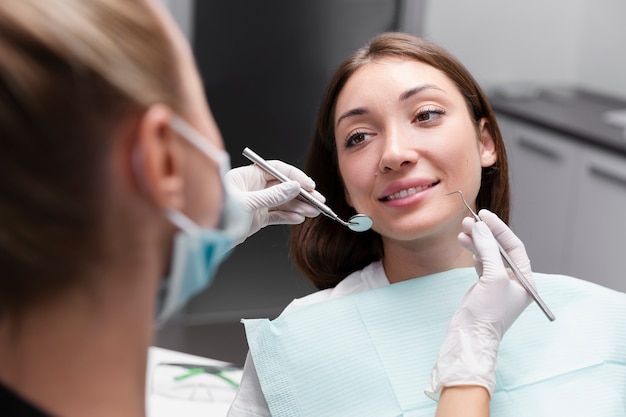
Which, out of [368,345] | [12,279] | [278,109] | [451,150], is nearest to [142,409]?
[12,279]

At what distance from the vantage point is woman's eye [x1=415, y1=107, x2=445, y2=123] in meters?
1.53

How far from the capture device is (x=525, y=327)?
59.2 inches

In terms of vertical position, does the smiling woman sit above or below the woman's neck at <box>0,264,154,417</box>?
below

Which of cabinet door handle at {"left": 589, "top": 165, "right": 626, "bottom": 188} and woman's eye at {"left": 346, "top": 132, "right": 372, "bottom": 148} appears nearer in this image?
woman's eye at {"left": 346, "top": 132, "right": 372, "bottom": 148}

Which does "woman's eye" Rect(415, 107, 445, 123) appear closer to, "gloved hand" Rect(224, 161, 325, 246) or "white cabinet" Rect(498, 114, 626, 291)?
"gloved hand" Rect(224, 161, 325, 246)

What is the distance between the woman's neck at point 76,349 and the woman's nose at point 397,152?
0.79 m

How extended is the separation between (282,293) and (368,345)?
6.95 ft

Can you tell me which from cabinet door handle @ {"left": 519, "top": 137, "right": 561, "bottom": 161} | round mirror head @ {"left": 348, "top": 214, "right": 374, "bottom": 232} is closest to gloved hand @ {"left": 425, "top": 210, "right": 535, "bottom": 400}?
round mirror head @ {"left": 348, "top": 214, "right": 374, "bottom": 232}

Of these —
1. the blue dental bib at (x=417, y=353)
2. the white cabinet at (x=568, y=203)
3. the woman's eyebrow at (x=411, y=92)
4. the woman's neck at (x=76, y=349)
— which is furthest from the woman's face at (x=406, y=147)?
the white cabinet at (x=568, y=203)

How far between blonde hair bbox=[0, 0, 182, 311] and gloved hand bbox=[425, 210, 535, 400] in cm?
73

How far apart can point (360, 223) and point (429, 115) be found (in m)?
0.23

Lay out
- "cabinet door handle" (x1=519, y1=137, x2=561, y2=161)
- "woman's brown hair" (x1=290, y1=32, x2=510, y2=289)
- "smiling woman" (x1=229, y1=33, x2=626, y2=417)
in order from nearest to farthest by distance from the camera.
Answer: "smiling woman" (x1=229, y1=33, x2=626, y2=417), "woman's brown hair" (x1=290, y1=32, x2=510, y2=289), "cabinet door handle" (x1=519, y1=137, x2=561, y2=161)

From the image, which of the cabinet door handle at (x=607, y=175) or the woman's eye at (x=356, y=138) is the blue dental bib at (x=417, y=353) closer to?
the woman's eye at (x=356, y=138)

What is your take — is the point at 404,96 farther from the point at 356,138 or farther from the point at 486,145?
the point at 486,145
